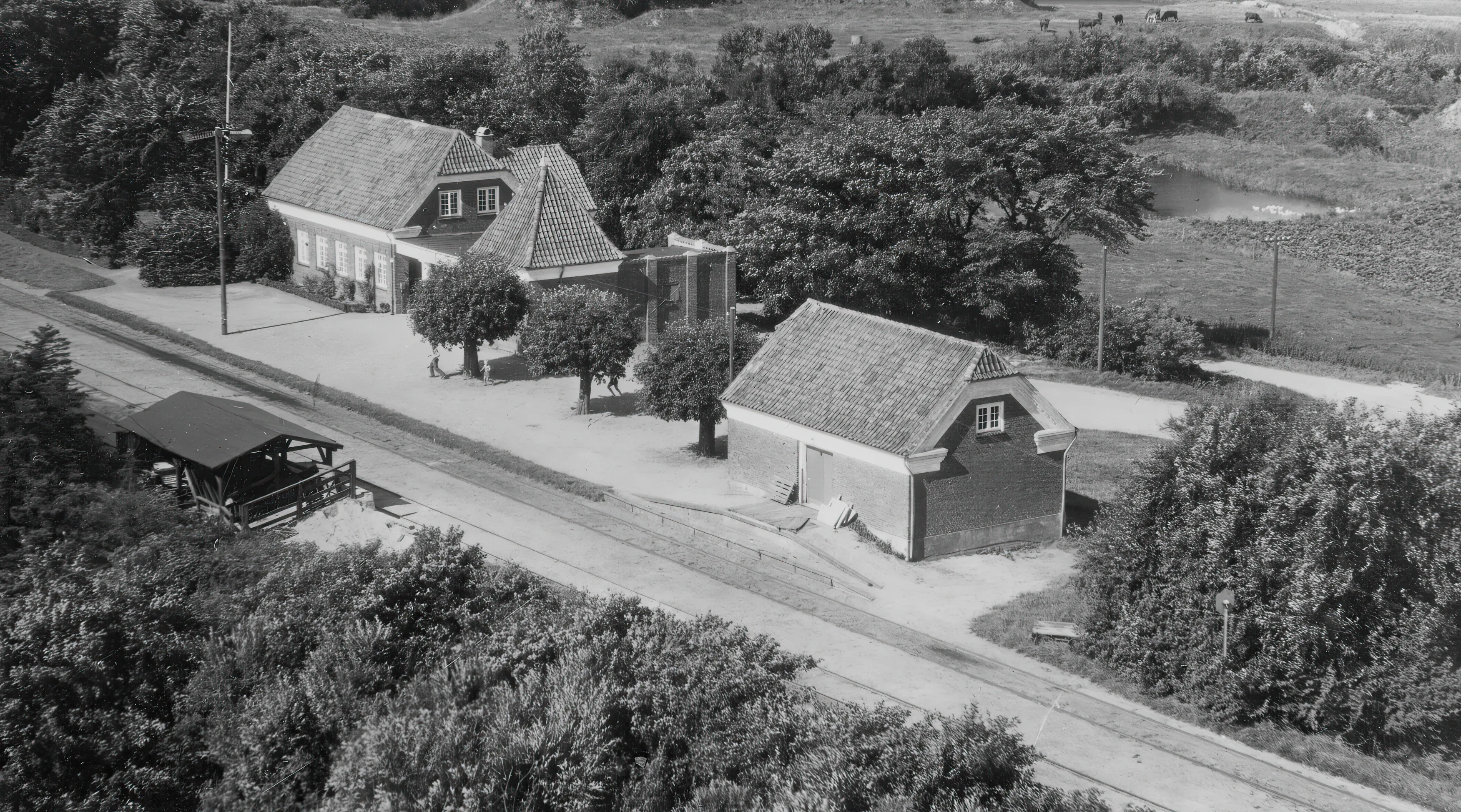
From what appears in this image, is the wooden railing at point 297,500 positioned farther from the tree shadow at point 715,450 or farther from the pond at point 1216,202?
the pond at point 1216,202

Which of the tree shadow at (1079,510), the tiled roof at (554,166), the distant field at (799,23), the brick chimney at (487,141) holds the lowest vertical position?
the tree shadow at (1079,510)

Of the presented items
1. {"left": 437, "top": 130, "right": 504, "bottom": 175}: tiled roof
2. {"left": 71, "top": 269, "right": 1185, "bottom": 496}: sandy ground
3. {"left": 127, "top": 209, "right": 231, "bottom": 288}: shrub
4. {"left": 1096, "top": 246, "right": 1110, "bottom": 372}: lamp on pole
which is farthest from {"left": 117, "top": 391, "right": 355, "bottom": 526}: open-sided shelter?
{"left": 1096, "top": 246, "right": 1110, "bottom": 372}: lamp on pole

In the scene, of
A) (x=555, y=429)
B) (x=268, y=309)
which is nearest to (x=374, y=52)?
(x=268, y=309)

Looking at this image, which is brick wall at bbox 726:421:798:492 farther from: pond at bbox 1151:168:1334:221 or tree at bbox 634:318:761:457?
pond at bbox 1151:168:1334:221

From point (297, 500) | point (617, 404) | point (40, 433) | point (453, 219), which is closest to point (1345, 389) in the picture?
point (617, 404)

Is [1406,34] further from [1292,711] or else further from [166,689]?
[166,689]

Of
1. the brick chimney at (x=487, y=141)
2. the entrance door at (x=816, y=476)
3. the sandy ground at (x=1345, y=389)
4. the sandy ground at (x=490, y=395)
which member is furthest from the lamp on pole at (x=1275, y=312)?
the brick chimney at (x=487, y=141)
